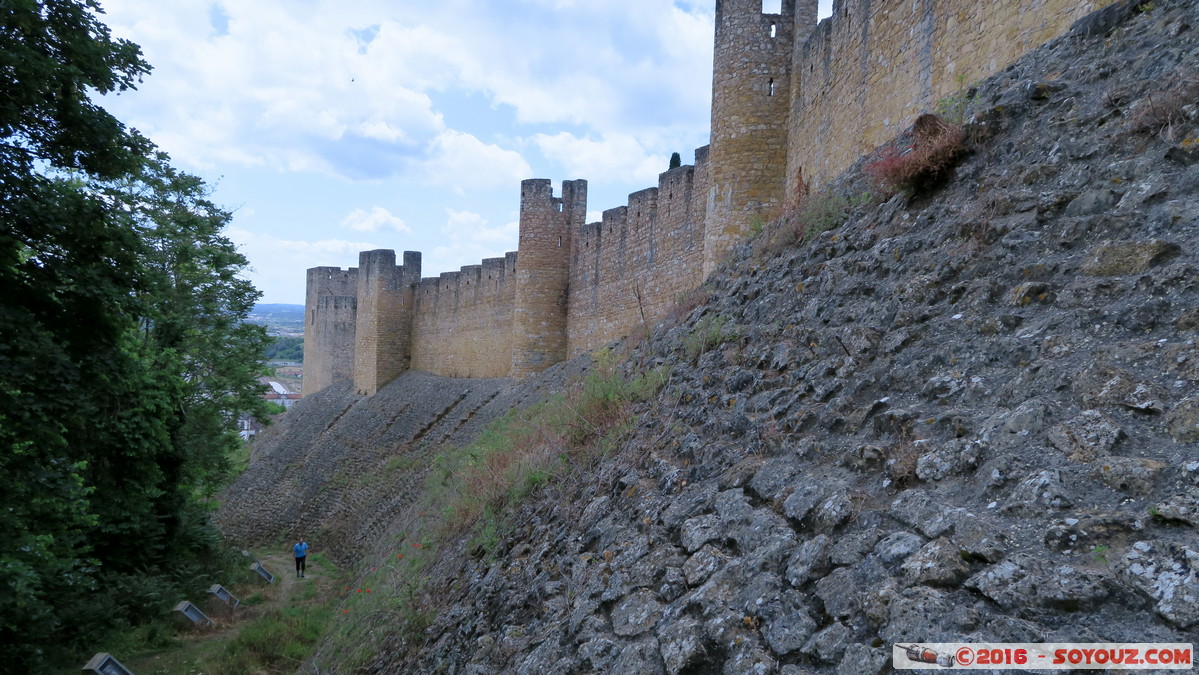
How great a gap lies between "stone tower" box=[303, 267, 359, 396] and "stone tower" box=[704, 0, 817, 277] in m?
25.8

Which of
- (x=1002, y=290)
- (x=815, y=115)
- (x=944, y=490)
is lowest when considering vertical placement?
(x=944, y=490)

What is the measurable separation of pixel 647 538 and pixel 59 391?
193 inches

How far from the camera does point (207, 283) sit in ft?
45.8

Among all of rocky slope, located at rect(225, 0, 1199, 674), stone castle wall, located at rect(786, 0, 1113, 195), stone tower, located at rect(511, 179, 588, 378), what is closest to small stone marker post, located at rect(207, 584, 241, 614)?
rocky slope, located at rect(225, 0, 1199, 674)

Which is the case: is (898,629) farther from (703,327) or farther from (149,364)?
(149,364)

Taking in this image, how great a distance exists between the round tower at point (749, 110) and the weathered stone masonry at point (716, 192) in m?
0.02

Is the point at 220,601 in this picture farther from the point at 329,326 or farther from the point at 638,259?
the point at 329,326

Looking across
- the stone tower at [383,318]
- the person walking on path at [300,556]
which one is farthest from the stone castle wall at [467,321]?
the person walking on path at [300,556]

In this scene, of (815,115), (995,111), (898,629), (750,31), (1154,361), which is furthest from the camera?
(750,31)

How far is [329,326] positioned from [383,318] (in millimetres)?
8187

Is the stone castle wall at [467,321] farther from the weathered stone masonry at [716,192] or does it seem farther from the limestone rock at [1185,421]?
the limestone rock at [1185,421]

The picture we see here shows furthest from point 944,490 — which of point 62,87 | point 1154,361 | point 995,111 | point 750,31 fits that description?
point 750,31

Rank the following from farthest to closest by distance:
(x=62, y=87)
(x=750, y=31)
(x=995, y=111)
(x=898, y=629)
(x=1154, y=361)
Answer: (x=750, y=31), (x=62, y=87), (x=995, y=111), (x=1154, y=361), (x=898, y=629)

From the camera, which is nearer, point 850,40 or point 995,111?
point 995,111
